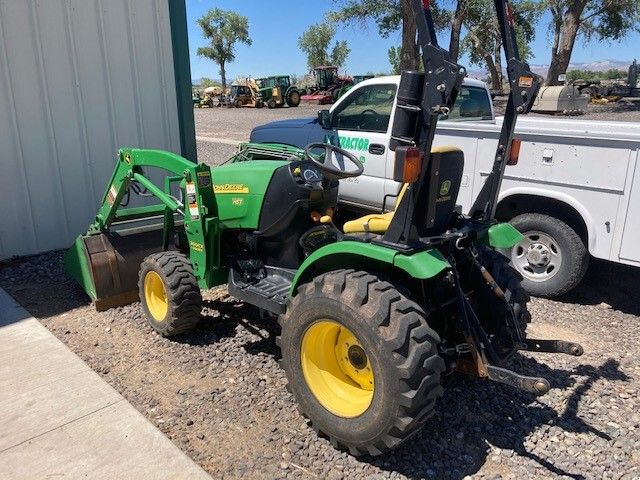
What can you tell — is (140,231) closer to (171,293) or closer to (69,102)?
(171,293)

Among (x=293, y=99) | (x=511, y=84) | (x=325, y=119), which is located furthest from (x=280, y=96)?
(x=511, y=84)

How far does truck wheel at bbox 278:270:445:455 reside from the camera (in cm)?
262

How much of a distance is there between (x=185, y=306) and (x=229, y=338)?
1.52 ft

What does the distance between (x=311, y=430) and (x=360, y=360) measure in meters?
0.55

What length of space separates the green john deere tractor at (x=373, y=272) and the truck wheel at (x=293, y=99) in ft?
109

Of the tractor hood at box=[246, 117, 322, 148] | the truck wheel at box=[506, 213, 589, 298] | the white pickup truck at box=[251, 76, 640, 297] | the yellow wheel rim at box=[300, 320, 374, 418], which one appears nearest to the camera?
the yellow wheel rim at box=[300, 320, 374, 418]

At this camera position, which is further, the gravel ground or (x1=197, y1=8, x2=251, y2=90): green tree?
(x1=197, y1=8, x2=251, y2=90): green tree

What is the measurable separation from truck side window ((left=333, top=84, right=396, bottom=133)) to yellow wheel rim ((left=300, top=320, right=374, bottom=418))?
154 inches

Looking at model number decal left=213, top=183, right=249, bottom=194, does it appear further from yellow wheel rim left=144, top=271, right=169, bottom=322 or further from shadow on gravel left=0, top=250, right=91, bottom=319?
shadow on gravel left=0, top=250, right=91, bottom=319

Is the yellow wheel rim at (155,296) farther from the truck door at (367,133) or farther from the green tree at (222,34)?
the green tree at (222,34)

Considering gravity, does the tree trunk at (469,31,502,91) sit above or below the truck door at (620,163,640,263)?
above

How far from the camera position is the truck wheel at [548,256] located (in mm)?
4945

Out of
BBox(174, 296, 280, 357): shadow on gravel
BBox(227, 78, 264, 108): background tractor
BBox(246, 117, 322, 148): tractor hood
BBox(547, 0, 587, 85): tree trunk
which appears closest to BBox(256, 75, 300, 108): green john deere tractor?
BBox(227, 78, 264, 108): background tractor

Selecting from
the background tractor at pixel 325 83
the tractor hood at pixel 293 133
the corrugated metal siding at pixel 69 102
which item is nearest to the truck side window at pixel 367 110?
the tractor hood at pixel 293 133
